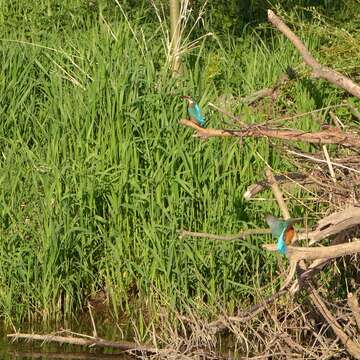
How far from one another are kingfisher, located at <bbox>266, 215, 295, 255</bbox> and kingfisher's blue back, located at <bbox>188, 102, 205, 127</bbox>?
1.57 meters

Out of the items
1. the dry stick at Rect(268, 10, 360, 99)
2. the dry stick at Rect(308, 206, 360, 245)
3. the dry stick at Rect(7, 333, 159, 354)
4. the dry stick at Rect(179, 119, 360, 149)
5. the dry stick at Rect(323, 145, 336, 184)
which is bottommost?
the dry stick at Rect(7, 333, 159, 354)

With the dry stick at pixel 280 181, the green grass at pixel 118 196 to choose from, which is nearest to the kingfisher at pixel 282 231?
the dry stick at pixel 280 181

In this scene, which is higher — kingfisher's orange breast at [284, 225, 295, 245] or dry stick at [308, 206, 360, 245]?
dry stick at [308, 206, 360, 245]

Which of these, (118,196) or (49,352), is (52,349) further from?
(118,196)

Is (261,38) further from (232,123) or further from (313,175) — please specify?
(313,175)

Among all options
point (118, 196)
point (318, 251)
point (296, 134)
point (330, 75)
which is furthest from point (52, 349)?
point (330, 75)

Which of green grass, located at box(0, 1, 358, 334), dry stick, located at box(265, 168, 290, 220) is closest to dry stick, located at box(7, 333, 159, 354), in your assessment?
green grass, located at box(0, 1, 358, 334)

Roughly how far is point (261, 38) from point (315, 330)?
384 cm

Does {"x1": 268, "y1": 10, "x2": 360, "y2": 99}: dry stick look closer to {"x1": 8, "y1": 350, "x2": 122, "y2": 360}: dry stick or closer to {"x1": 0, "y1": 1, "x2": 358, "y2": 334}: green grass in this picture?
{"x1": 0, "y1": 1, "x2": 358, "y2": 334}: green grass

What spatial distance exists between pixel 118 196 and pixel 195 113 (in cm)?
68

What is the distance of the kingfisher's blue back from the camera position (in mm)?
7412

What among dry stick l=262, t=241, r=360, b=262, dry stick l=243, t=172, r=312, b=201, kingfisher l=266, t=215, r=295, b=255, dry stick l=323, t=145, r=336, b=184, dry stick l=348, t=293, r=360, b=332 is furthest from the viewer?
dry stick l=243, t=172, r=312, b=201

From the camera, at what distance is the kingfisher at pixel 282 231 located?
5.56 meters

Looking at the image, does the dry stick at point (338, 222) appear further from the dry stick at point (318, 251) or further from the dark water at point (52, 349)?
the dark water at point (52, 349)
